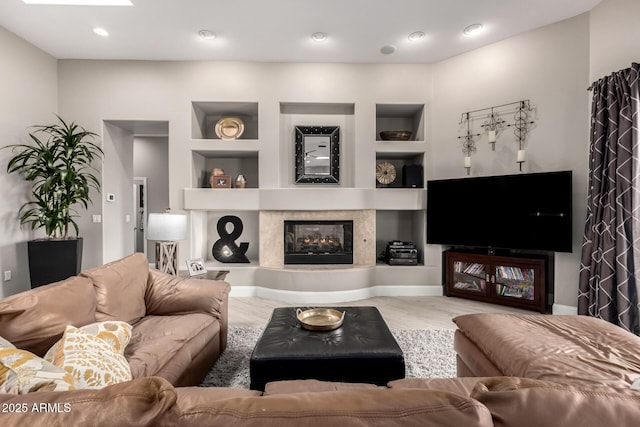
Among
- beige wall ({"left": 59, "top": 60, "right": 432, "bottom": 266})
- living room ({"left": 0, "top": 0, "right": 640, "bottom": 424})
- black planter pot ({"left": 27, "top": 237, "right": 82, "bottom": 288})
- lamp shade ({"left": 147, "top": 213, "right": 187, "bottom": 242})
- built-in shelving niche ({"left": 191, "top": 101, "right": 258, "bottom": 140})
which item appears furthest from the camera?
built-in shelving niche ({"left": 191, "top": 101, "right": 258, "bottom": 140})

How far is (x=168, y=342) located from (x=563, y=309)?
397 centimetres

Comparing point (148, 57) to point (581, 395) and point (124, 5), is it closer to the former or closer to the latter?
point (124, 5)

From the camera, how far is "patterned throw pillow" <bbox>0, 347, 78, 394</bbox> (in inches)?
34.5

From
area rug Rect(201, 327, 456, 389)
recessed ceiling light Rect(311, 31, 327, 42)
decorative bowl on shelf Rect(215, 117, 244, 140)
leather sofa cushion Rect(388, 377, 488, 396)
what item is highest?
recessed ceiling light Rect(311, 31, 327, 42)

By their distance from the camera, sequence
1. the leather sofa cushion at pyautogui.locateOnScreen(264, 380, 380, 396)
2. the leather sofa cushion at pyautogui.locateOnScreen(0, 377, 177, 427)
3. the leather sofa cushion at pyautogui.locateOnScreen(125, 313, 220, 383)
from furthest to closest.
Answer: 1. the leather sofa cushion at pyautogui.locateOnScreen(125, 313, 220, 383)
2. the leather sofa cushion at pyautogui.locateOnScreen(264, 380, 380, 396)
3. the leather sofa cushion at pyautogui.locateOnScreen(0, 377, 177, 427)

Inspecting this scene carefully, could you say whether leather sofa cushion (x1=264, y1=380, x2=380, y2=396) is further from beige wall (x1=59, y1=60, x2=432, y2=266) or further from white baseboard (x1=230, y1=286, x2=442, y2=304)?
A: beige wall (x1=59, y1=60, x2=432, y2=266)

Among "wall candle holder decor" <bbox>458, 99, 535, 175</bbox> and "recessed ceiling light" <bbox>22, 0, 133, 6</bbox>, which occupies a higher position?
"recessed ceiling light" <bbox>22, 0, 133, 6</bbox>

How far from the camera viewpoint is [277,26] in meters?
3.45

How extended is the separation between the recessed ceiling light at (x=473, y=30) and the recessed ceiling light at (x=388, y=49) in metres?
0.81

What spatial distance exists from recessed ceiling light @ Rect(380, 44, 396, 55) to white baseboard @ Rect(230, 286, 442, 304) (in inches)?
121

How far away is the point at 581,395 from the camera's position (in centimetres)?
65

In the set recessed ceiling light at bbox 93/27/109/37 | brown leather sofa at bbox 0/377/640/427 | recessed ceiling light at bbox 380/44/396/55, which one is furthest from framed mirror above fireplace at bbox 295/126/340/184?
brown leather sofa at bbox 0/377/640/427

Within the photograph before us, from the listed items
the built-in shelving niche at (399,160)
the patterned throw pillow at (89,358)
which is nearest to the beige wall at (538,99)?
the built-in shelving niche at (399,160)

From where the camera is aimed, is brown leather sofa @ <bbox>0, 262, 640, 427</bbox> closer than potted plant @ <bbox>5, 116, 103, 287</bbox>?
Yes
